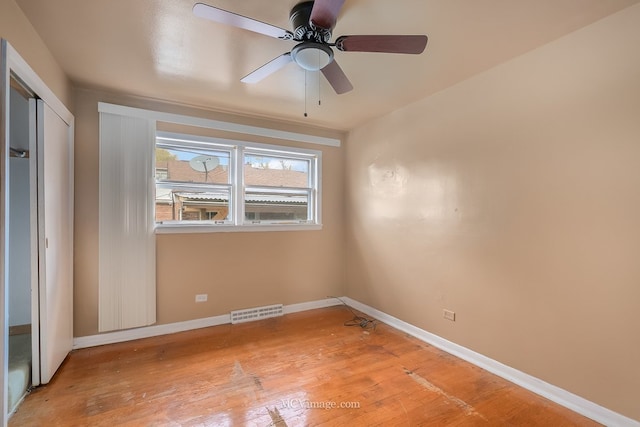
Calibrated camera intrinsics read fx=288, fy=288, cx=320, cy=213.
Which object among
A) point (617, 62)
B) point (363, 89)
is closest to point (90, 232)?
point (363, 89)

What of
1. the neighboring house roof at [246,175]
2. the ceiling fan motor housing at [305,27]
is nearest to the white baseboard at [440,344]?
the neighboring house roof at [246,175]

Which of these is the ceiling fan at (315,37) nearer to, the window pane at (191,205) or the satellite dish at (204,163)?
the satellite dish at (204,163)

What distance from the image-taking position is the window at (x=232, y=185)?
11.1ft

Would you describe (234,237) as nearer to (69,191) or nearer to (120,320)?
(120,320)

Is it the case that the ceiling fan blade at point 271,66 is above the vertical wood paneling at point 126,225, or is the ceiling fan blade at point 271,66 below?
above

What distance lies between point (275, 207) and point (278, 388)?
2341 mm

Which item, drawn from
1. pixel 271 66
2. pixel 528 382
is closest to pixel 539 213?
pixel 528 382

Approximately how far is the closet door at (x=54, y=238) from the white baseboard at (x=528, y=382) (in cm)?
334

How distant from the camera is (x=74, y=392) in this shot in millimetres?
2199

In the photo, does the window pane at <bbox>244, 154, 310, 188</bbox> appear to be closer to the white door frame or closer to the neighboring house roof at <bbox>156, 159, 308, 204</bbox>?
the neighboring house roof at <bbox>156, 159, 308, 204</bbox>

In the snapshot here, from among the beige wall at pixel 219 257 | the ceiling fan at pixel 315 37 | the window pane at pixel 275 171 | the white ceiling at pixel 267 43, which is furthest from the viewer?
the window pane at pixel 275 171

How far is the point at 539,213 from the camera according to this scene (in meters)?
2.25

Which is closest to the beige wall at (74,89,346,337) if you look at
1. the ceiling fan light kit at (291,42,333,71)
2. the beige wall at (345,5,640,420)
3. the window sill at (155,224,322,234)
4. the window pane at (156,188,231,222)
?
the window sill at (155,224,322,234)

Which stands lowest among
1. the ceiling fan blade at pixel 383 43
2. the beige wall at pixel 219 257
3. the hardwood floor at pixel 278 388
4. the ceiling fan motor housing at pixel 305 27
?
the hardwood floor at pixel 278 388
